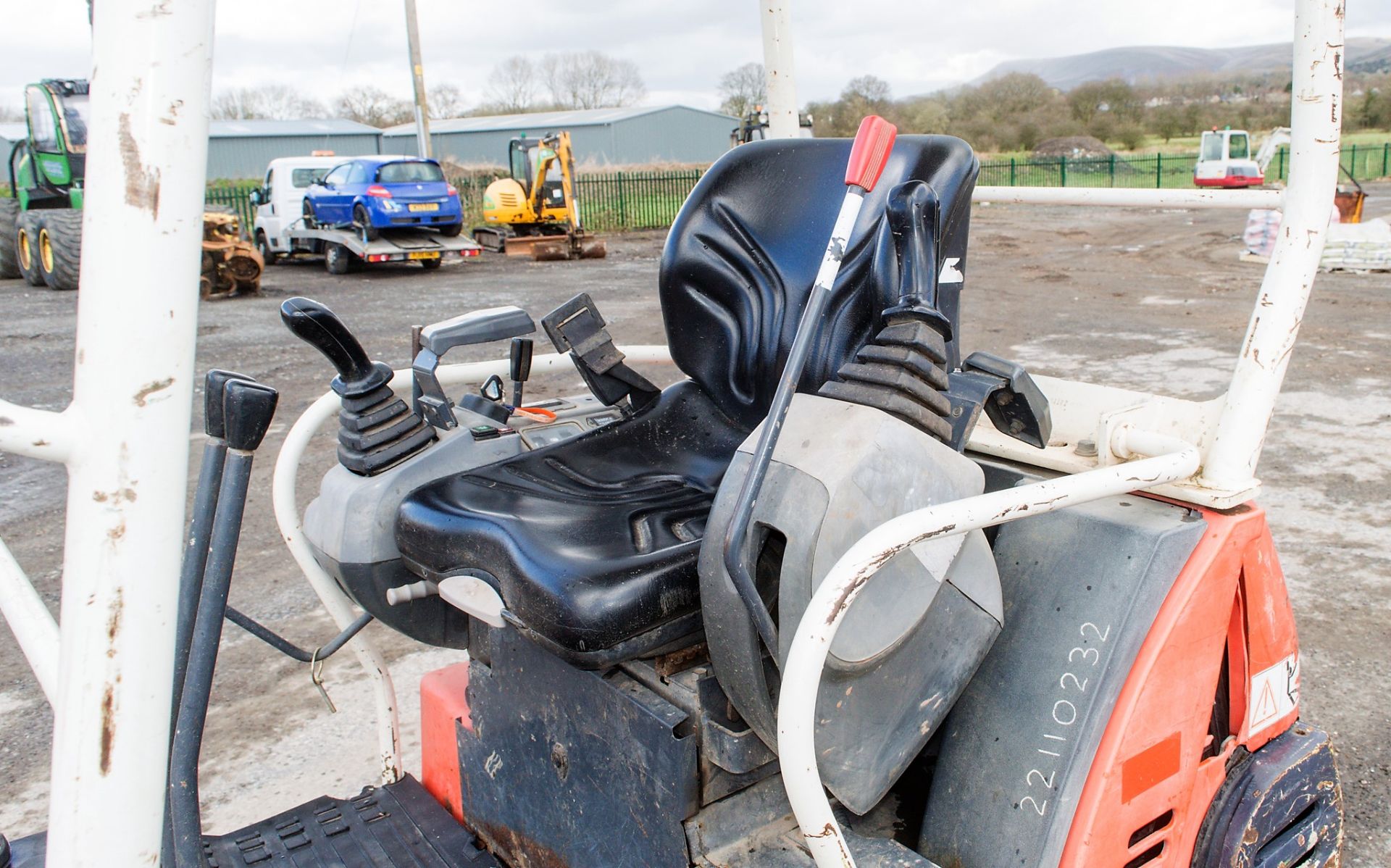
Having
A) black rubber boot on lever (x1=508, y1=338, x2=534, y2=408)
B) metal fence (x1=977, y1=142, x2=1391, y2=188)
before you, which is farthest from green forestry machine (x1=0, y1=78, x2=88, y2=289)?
metal fence (x1=977, y1=142, x2=1391, y2=188)

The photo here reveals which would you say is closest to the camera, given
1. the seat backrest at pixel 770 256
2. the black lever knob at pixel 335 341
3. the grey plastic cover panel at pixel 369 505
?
the black lever knob at pixel 335 341

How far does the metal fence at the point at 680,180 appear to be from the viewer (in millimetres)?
20188

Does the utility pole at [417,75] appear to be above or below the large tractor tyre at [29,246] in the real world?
above

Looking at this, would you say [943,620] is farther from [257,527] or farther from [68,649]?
[257,527]

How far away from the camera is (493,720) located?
1868 millimetres

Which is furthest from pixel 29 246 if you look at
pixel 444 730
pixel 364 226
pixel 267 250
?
pixel 444 730

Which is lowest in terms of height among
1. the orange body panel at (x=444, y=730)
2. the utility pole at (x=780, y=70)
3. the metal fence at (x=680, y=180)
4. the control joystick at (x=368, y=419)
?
the orange body panel at (x=444, y=730)

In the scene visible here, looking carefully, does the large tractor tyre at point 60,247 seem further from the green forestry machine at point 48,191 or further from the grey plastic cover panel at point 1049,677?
the grey plastic cover panel at point 1049,677

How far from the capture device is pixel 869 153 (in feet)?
4.12

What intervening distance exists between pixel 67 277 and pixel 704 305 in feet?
38.0

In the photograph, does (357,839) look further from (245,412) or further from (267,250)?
(267,250)

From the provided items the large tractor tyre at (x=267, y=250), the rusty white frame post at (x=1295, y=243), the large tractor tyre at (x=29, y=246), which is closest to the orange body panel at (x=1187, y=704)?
the rusty white frame post at (x=1295, y=243)

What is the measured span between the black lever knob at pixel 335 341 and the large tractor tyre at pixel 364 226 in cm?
1242

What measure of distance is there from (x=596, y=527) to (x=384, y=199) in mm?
12877
